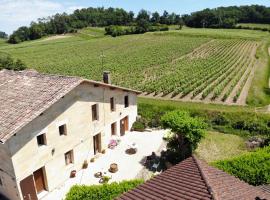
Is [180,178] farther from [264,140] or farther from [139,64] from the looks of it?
[139,64]

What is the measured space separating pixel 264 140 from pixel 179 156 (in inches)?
395

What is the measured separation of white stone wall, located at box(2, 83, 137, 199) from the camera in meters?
20.1

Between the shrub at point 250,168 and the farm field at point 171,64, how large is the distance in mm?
20986

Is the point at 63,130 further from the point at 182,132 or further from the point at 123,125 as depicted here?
the point at 182,132

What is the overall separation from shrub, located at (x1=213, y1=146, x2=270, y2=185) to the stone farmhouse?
11.4 m

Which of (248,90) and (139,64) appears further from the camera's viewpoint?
(139,64)

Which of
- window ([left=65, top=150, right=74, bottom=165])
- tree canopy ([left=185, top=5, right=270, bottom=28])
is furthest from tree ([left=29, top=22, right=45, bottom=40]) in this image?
window ([left=65, top=150, right=74, bottom=165])

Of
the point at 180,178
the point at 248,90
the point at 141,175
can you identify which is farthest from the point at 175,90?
the point at 180,178

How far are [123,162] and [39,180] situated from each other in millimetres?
7724

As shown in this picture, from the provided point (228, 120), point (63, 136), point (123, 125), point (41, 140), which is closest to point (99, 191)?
point (41, 140)

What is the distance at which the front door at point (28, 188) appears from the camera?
20.6 m

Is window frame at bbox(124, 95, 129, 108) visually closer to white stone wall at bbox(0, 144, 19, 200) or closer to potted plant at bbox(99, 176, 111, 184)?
potted plant at bbox(99, 176, 111, 184)

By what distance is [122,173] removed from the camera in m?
25.2

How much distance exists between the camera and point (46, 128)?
70.9ft
